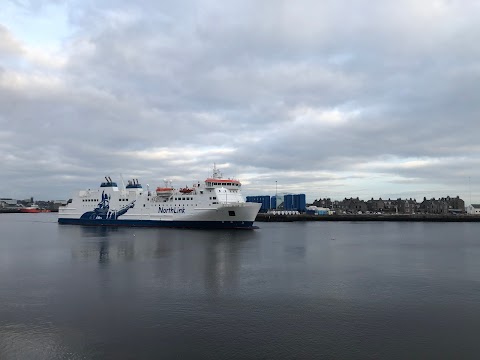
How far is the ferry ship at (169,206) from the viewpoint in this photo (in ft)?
173

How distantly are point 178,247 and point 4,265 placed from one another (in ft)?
47.0

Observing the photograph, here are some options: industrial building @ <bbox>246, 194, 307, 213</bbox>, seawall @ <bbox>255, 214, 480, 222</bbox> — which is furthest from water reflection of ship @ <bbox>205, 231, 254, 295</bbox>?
industrial building @ <bbox>246, 194, 307, 213</bbox>

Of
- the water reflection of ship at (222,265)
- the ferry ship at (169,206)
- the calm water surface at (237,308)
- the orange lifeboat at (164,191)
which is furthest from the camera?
the orange lifeboat at (164,191)

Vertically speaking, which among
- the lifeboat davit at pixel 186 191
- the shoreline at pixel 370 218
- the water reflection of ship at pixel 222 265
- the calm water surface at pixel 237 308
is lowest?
the calm water surface at pixel 237 308

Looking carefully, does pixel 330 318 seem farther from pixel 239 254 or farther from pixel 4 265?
pixel 4 265

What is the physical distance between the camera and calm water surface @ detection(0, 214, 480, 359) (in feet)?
37.5

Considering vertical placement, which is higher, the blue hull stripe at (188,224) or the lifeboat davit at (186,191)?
the lifeboat davit at (186,191)

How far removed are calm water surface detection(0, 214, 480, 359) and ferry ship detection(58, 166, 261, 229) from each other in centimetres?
2392

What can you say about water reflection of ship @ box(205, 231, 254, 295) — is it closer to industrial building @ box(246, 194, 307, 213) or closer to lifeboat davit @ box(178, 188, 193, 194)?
lifeboat davit @ box(178, 188, 193, 194)

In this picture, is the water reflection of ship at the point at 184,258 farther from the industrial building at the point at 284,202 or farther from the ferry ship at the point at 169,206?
the industrial building at the point at 284,202

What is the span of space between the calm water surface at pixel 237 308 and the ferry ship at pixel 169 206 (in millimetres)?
23919

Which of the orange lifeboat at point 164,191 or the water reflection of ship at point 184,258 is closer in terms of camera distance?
the water reflection of ship at point 184,258

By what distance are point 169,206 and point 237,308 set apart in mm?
42933

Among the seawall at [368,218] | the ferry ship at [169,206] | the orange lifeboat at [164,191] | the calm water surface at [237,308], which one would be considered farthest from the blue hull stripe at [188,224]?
the seawall at [368,218]
